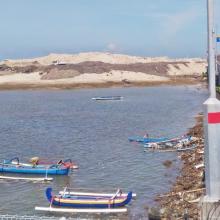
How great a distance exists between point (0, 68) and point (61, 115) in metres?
102

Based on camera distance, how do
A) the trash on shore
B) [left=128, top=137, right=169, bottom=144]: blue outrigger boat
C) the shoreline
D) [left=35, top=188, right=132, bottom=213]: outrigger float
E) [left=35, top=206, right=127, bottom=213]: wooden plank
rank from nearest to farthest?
[left=35, top=206, right=127, bottom=213]: wooden plank < [left=35, top=188, right=132, bottom=213]: outrigger float < the trash on shore < [left=128, top=137, right=169, bottom=144]: blue outrigger boat < the shoreline

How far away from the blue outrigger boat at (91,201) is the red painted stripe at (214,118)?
42.6 ft

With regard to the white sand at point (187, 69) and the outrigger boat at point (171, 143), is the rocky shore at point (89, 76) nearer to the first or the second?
the white sand at point (187, 69)

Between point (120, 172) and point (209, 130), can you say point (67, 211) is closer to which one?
point (120, 172)

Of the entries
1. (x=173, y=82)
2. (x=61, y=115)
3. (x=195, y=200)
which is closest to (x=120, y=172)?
(x=195, y=200)

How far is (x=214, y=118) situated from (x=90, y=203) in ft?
43.0

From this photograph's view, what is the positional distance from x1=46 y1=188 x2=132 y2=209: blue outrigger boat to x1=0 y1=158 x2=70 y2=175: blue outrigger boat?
6.00m

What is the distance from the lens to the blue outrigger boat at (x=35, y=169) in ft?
86.2

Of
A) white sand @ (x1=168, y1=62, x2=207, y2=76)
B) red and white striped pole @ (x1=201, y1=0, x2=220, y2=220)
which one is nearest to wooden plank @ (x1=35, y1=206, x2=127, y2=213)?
red and white striped pole @ (x1=201, y1=0, x2=220, y2=220)

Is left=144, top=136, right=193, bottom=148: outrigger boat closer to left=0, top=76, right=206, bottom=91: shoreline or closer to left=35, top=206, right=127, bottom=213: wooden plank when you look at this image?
left=35, top=206, right=127, bottom=213: wooden plank

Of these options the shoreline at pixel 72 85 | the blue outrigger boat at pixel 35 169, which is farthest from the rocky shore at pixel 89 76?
the blue outrigger boat at pixel 35 169

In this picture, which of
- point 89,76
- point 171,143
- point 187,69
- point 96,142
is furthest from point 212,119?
point 187,69

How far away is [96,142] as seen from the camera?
38.7 m

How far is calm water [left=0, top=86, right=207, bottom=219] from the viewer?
23422 millimetres
